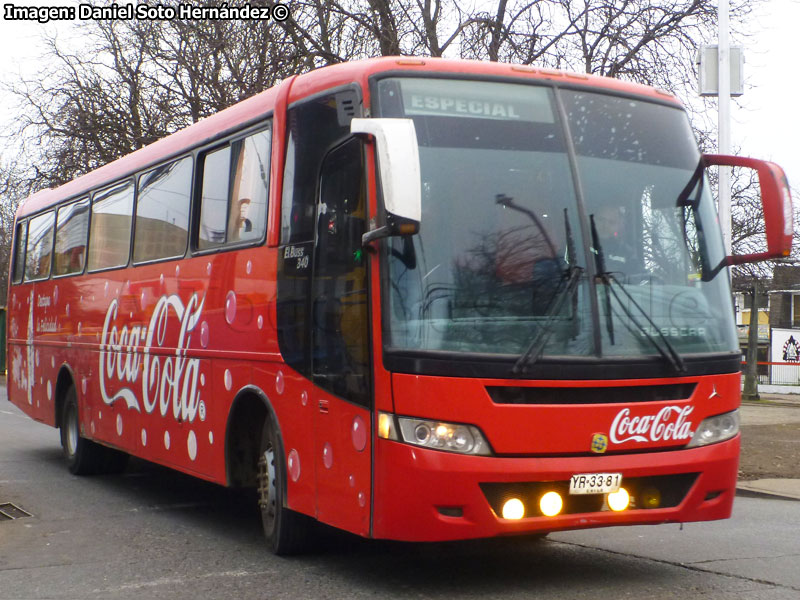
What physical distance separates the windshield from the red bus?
0.01 metres

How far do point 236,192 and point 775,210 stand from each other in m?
3.77

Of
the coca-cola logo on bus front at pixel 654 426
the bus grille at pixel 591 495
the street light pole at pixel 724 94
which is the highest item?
the street light pole at pixel 724 94

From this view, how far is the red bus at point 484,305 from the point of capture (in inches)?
233

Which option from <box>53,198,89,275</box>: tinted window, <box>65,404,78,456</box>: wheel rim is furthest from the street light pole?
<box>65,404,78,456</box>: wheel rim

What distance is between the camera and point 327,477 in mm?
6660

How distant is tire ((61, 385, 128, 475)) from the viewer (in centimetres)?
1238

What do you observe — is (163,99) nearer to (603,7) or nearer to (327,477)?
(603,7)

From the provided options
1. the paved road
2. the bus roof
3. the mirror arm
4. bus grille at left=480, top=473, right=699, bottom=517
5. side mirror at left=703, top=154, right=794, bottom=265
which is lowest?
the paved road

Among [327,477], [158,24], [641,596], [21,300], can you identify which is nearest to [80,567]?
[327,477]

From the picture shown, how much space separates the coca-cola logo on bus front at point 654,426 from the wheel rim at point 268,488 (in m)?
2.46

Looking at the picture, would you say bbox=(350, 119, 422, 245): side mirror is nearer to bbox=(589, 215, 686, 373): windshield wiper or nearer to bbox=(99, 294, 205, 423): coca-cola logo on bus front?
bbox=(589, 215, 686, 373): windshield wiper

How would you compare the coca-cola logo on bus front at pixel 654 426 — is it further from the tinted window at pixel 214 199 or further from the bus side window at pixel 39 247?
the bus side window at pixel 39 247

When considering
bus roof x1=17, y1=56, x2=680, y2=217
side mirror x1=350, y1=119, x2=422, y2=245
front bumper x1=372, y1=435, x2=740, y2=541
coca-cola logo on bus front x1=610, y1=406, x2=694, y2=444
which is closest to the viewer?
side mirror x1=350, y1=119, x2=422, y2=245

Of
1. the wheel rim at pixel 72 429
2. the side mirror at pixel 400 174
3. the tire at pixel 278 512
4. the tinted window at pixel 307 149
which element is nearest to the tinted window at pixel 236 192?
the tinted window at pixel 307 149
